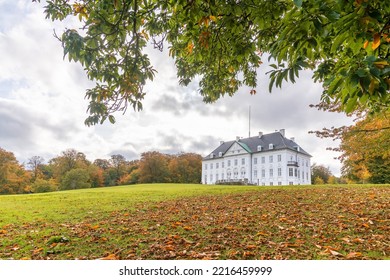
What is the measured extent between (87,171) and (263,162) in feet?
124

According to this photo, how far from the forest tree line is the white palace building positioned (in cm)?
838

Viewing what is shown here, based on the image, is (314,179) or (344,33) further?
(314,179)

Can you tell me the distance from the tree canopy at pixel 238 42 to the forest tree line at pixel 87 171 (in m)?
42.9

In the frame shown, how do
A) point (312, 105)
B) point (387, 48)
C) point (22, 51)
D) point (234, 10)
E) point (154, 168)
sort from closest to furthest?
1. point (387, 48)
2. point (234, 10)
3. point (22, 51)
4. point (312, 105)
5. point (154, 168)

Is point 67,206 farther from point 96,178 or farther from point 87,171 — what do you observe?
point 96,178

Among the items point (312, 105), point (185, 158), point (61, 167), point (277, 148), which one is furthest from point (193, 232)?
point (185, 158)

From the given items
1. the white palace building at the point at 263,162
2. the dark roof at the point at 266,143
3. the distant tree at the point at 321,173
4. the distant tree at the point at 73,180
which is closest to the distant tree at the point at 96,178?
the distant tree at the point at 73,180

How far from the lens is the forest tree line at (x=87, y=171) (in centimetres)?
4153

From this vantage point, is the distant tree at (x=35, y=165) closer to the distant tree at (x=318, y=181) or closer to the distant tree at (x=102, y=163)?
the distant tree at (x=102, y=163)

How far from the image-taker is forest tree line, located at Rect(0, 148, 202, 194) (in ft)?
136

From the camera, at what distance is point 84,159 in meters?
58.3

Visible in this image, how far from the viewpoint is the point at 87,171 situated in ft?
165

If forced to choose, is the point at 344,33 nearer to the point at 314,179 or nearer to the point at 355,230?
the point at 355,230

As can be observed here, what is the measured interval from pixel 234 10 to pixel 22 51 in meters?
5.58
